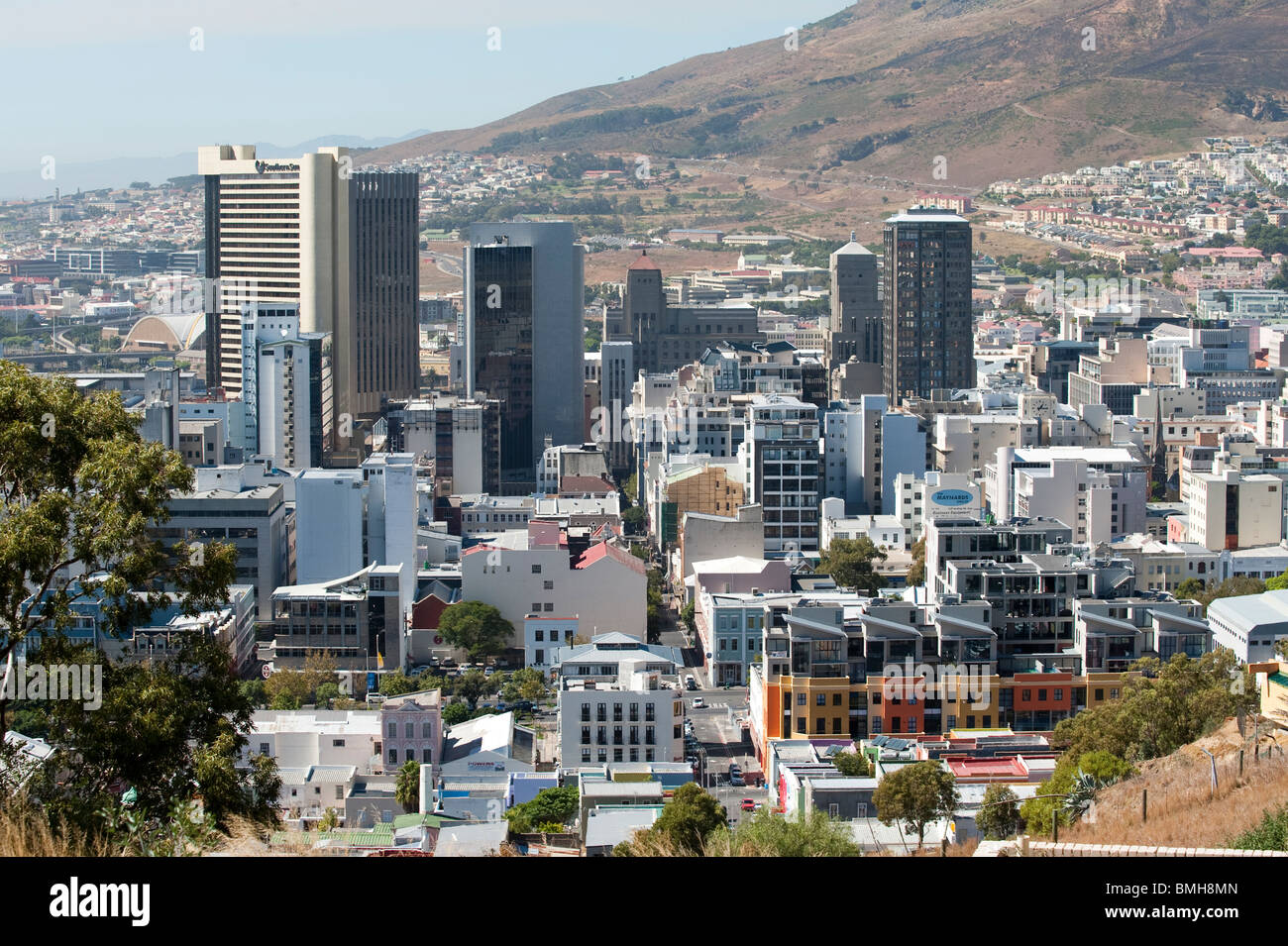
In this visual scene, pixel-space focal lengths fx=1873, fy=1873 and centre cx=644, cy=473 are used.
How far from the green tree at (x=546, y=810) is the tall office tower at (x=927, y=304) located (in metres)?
24.5

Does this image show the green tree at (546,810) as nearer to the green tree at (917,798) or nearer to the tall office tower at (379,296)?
the green tree at (917,798)

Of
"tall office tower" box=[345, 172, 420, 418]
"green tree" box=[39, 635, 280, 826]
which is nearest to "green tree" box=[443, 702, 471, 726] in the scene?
"green tree" box=[39, 635, 280, 826]

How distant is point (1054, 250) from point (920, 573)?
5012 cm

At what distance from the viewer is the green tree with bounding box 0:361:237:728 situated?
576cm

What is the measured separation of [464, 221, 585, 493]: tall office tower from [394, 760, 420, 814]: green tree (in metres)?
18.6

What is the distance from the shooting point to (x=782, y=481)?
27.9 metres

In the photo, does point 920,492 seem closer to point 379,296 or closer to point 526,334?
point 526,334

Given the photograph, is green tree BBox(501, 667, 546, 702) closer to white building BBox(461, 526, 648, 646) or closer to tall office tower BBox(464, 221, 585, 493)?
white building BBox(461, 526, 648, 646)

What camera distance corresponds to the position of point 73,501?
594 cm

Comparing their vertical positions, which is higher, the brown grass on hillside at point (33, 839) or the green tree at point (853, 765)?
the brown grass on hillside at point (33, 839)

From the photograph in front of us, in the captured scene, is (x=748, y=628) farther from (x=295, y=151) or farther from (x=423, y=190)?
(x=423, y=190)

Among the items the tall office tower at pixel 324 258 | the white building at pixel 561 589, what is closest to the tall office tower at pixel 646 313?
the tall office tower at pixel 324 258

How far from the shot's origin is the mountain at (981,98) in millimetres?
85000

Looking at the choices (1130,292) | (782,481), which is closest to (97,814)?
(782,481)
